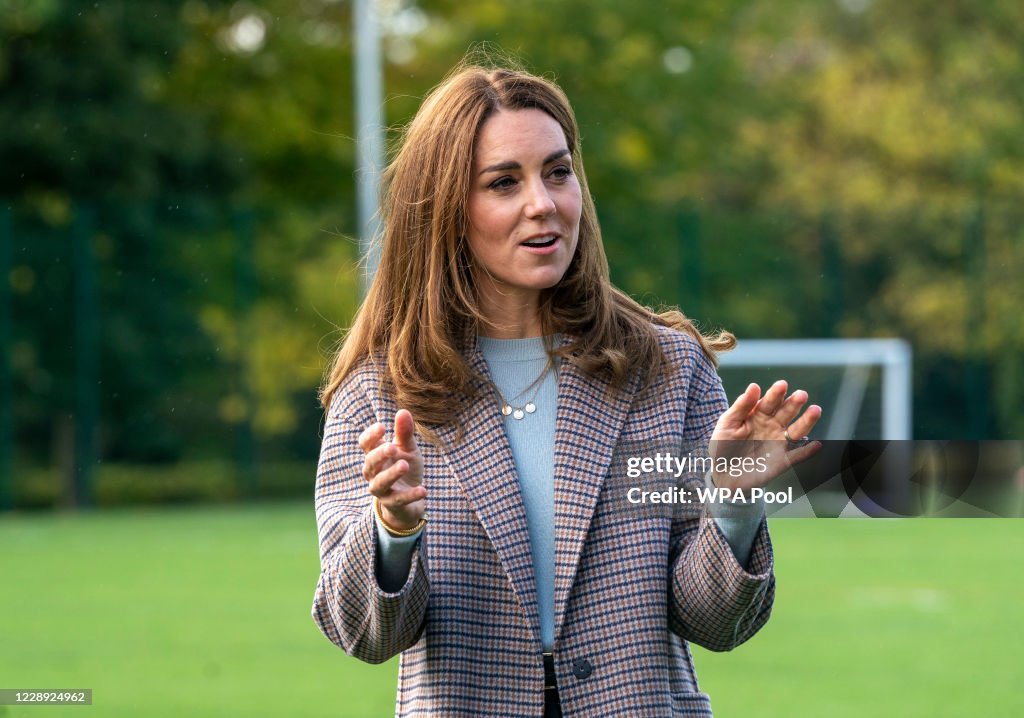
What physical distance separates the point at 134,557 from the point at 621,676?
11.7m

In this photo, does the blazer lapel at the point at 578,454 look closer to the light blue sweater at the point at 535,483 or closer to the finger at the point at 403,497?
the light blue sweater at the point at 535,483

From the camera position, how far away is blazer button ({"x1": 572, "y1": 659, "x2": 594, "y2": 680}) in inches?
98.8

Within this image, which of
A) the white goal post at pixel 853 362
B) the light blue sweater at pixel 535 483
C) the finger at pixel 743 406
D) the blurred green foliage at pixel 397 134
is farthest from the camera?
the blurred green foliage at pixel 397 134

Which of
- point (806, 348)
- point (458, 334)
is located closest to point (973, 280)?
point (806, 348)

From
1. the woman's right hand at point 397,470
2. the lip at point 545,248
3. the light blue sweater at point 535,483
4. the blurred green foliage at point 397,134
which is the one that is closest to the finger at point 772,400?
the light blue sweater at point 535,483

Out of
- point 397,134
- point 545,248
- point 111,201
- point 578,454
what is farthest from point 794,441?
point 111,201

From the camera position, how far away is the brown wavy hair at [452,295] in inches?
106

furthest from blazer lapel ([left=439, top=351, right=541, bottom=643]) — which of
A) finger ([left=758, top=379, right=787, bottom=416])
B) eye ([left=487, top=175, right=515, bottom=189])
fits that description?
finger ([left=758, top=379, right=787, bottom=416])

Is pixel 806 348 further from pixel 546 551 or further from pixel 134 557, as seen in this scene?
pixel 546 551

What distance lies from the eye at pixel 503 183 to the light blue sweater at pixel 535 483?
0.26m

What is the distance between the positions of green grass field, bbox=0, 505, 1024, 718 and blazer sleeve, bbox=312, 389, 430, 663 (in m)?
2.17

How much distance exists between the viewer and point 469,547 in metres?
2.58

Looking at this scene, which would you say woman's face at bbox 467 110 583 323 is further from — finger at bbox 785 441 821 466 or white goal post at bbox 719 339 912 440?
white goal post at bbox 719 339 912 440

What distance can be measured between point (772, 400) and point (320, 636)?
7.51 meters
